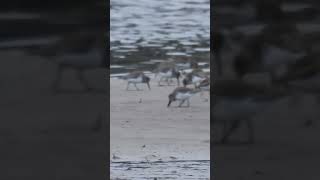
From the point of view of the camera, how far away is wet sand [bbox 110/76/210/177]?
4.75 metres

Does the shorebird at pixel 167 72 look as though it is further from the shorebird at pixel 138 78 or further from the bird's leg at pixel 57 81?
the bird's leg at pixel 57 81

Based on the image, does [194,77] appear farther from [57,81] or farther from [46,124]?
[46,124]

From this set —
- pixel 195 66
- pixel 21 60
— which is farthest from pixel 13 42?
pixel 195 66

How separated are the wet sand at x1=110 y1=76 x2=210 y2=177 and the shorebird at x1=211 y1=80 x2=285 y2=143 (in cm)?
14

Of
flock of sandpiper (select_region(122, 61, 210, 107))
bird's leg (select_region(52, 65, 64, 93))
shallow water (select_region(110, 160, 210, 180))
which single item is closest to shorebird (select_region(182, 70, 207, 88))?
flock of sandpiper (select_region(122, 61, 210, 107))

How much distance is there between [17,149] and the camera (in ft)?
16.1

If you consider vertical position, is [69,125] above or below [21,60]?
below

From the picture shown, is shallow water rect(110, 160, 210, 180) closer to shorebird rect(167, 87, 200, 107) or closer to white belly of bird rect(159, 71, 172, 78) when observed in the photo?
shorebird rect(167, 87, 200, 107)

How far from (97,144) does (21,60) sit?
2.33ft

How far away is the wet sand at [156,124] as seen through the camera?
187 inches

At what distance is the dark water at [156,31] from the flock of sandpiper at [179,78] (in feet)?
0.18

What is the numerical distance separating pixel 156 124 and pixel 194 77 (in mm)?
376

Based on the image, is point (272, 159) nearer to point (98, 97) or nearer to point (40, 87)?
point (98, 97)

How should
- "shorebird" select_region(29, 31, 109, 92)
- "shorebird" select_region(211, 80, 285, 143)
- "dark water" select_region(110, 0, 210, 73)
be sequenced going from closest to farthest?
"dark water" select_region(110, 0, 210, 73)
"shorebird" select_region(29, 31, 109, 92)
"shorebird" select_region(211, 80, 285, 143)
